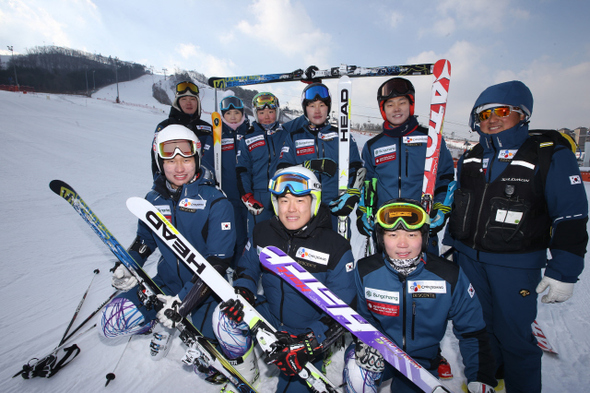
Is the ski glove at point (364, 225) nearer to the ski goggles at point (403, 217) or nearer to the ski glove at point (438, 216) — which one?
the ski glove at point (438, 216)

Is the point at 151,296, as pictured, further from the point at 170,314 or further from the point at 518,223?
the point at 518,223

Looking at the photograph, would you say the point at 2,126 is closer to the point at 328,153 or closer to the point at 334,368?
the point at 328,153

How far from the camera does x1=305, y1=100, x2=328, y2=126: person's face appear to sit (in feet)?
13.2

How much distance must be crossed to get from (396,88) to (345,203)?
1.56 metres

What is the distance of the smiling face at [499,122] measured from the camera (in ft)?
8.28

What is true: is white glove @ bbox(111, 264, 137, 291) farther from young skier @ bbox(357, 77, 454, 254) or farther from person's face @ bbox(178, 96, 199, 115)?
person's face @ bbox(178, 96, 199, 115)

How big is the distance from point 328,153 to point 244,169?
1.49 m

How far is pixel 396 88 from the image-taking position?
338cm

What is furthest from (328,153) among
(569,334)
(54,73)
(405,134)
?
(54,73)

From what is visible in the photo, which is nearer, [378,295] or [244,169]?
[378,295]

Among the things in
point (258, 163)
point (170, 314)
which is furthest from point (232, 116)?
point (170, 314)

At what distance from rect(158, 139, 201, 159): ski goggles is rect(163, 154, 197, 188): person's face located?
4 cm

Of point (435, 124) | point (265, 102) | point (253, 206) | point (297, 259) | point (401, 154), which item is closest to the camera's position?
point (297, 259)

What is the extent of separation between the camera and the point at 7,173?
8094 mm
